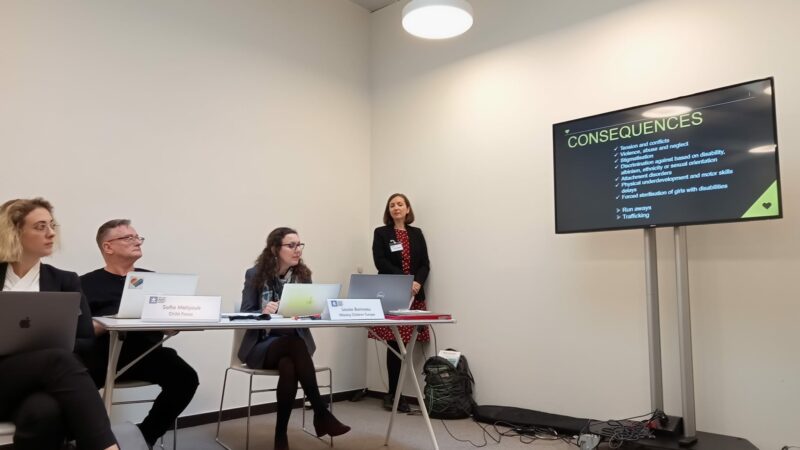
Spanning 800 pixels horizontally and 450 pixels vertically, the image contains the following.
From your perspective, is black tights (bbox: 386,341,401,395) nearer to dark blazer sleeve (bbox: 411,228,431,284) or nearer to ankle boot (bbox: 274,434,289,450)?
dark blazer sleeve (bbox: 411,228,431,284)

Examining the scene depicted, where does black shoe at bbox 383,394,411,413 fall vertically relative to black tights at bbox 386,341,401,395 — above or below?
below

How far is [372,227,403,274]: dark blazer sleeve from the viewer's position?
14.1 ft

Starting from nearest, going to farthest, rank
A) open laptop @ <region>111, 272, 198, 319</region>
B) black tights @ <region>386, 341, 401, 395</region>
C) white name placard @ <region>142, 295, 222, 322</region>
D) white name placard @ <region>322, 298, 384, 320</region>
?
white name placard @ <region>142, 295, 222, 322</region> → open laptop @ <region>111, 272, 198, 319</region> → white name placard @ <region>322, 298, 384, 320</region> → black tights @ <region>386, 341, 401, 395</region>

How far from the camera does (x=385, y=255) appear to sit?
4352mm

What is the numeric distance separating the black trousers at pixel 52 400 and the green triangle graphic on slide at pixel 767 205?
2788 mm

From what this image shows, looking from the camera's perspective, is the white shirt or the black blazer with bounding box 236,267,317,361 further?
the black blazer with bounding box 236,267,317,361

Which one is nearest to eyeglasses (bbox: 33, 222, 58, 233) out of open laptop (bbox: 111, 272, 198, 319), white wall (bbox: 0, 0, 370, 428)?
open laptop (bbox: 111, 272, 198, 319)

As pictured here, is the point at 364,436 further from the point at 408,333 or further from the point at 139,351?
the point at 139,351

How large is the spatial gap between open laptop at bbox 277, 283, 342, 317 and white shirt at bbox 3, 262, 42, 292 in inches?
38.0

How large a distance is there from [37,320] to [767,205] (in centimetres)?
298

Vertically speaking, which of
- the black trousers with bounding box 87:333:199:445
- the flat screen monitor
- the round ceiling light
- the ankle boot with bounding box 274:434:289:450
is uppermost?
the round ceiling light

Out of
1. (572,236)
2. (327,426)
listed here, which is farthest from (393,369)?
(572,236)

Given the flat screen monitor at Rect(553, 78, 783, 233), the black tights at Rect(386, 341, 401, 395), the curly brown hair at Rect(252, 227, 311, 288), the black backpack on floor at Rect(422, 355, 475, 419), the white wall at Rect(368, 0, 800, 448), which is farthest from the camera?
the black tights at Rect(386, 341, 401, 395)

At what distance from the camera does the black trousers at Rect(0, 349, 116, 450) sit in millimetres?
1699
